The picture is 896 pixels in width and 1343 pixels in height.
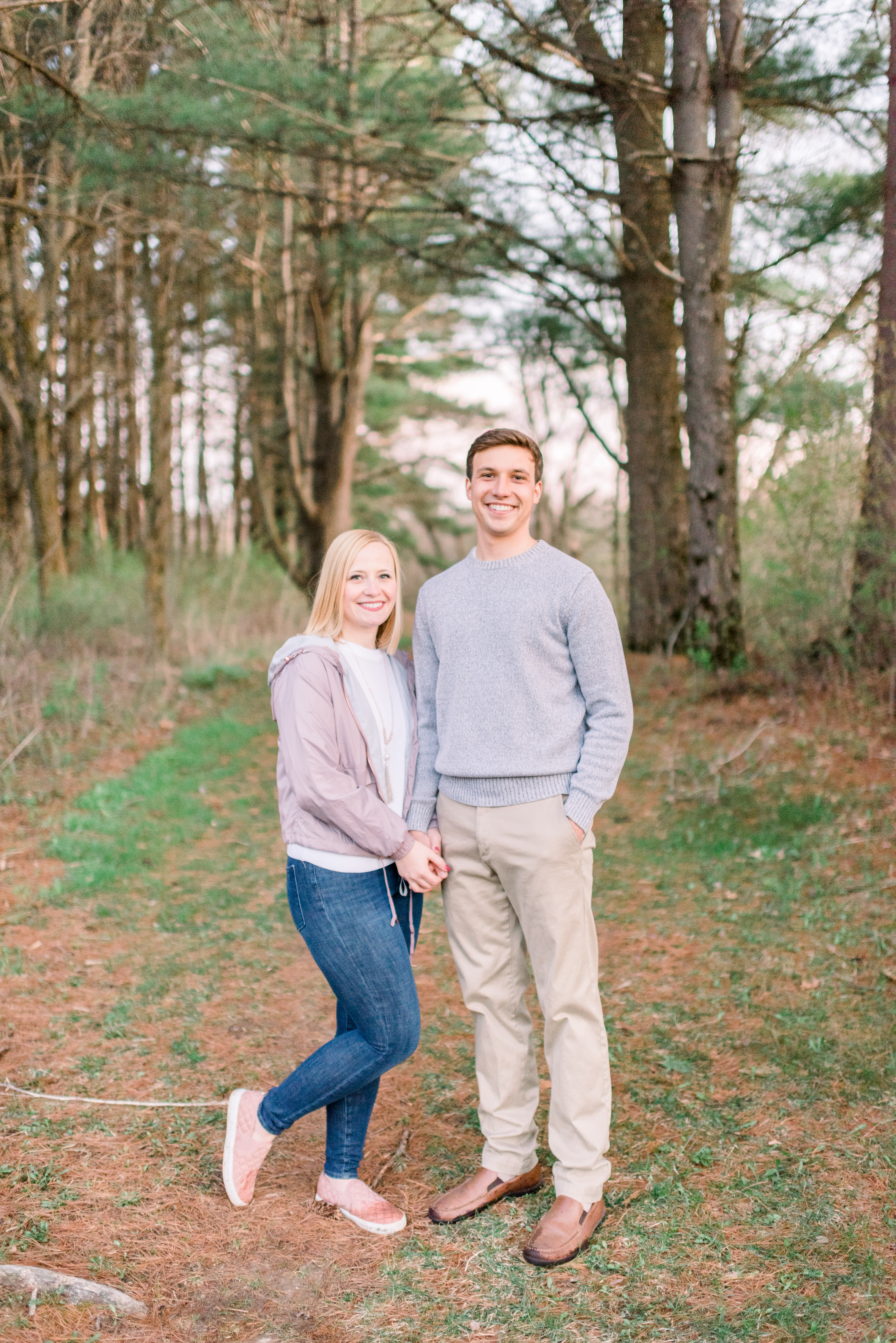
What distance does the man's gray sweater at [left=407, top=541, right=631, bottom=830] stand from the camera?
254 cm

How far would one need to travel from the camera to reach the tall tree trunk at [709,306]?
24.2ft

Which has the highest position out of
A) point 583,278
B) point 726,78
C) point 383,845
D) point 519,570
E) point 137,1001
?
point 726,78

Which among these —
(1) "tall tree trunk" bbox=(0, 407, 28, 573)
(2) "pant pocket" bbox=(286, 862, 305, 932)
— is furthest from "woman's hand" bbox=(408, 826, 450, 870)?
(1) "tall tree trunk" bbox=(0, 407, 28, 573)

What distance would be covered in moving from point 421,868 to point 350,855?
0.58 feet

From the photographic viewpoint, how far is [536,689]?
100 inches

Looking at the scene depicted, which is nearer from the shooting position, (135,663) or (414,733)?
(414,733)

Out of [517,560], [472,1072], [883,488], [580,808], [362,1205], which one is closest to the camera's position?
[580,808]

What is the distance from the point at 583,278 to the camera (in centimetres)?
976

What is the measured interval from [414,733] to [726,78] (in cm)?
658

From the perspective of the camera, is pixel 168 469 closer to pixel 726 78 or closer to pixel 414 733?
pixel 726 78

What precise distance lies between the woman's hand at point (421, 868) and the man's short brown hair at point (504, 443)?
0.93 meters

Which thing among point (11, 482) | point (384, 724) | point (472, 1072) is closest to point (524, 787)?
point (384, 724)

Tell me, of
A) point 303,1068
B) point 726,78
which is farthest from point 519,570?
point 726,78

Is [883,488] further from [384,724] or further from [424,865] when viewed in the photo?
[424,865]
